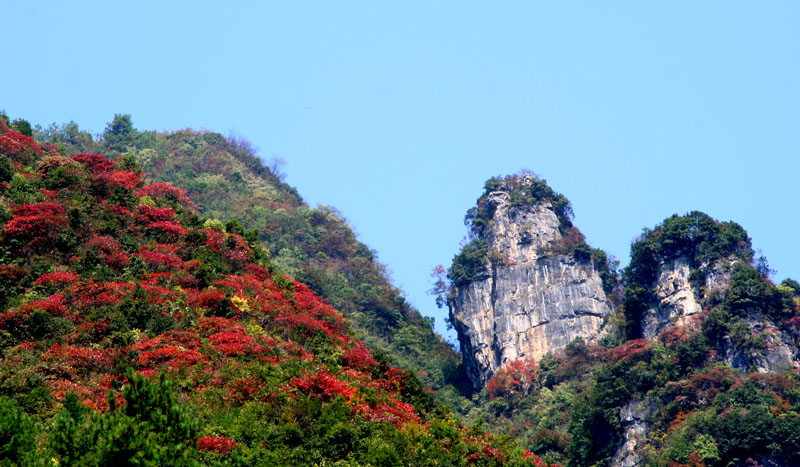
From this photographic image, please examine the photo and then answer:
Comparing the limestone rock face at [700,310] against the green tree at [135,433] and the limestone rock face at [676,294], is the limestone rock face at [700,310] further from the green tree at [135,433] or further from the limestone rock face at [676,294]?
the green tree at [135,433]

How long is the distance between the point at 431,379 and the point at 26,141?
130 ft

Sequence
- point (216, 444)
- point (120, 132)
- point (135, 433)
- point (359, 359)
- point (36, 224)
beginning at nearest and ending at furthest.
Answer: point (135, 433), point (216, 444), point (36, 224), point (359, 359), point (120, 132)

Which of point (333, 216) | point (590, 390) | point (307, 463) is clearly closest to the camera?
point (307, 463)

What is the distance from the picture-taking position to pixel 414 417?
28.3 metres

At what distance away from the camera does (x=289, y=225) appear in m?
83.4

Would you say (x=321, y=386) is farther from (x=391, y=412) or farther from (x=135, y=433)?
(x=135, y=433)

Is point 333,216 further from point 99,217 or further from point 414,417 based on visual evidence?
point 414,417

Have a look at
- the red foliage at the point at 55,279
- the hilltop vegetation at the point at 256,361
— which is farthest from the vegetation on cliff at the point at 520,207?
the red foliage at the point at 55,279

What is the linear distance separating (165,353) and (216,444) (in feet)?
19.9

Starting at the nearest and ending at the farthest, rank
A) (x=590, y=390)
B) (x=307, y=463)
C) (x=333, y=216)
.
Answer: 1. (x=307, y=463)
2. (x=590, y=390)
3. (x=333, y=216)

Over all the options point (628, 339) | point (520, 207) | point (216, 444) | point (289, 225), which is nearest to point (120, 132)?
point (289, 225)

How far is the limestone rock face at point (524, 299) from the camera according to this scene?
71.9 meters

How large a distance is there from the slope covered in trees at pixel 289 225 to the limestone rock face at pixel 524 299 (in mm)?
3191

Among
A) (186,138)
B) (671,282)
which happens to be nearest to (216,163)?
(186,138)
